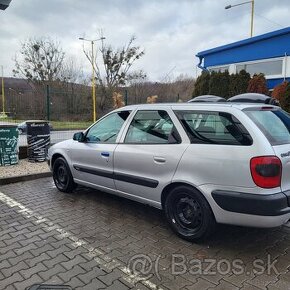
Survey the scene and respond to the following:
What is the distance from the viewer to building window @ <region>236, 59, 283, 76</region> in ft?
46.6

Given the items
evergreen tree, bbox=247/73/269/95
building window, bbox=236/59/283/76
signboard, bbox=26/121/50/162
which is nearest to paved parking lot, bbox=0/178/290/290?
signboard, bbox=26/121/50/162

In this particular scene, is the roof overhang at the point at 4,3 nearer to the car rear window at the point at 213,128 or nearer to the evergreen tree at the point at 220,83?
the car rear window at the point at 213,128

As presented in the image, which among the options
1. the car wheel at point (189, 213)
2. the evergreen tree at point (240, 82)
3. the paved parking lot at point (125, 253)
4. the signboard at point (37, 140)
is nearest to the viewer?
the paved parking lot at point (125, 253)

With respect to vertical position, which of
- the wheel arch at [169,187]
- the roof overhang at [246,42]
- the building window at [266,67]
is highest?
the roof overhang at [246,42]

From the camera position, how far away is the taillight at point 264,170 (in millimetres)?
3004

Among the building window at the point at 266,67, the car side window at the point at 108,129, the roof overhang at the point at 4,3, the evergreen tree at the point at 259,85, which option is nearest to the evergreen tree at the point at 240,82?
the evergreen tree at the point at 259,85

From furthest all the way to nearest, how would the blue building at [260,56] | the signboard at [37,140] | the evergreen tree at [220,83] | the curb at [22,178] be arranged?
the evergreen tree at [220,83] → the blue building at [260,56] → the signboard at [37,140] → the curb at [22,178]

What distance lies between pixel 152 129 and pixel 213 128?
2.98 feet

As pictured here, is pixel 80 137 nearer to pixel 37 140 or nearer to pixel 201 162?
pixel 201 162

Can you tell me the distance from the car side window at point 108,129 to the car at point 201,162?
2 centimetres

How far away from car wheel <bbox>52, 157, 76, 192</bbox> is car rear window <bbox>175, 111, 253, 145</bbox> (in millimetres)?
2513

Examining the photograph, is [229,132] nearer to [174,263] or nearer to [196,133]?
[196,133]

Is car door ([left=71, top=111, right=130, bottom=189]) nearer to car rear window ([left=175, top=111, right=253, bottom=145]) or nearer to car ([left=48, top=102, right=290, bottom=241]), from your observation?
car ([left=48, top=102, right=290, bottom=241])

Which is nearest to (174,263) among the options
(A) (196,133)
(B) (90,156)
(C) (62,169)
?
(A) (196,133)
